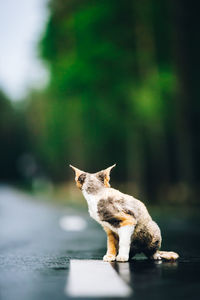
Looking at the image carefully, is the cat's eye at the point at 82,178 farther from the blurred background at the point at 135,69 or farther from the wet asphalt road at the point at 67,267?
the blurred background at the point at 135,69

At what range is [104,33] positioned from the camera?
28.7 m

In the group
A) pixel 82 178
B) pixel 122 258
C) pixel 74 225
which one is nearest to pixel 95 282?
pixel 122 258

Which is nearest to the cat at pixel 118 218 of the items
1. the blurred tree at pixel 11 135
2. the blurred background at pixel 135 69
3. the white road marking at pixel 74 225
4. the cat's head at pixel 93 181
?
the cat's head at pixel 93 181

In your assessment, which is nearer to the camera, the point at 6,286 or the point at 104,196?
the point at 6,286

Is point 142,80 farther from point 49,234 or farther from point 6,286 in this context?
point 6,286

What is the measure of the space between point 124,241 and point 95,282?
1132 millimetres

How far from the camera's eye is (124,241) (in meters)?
7.12

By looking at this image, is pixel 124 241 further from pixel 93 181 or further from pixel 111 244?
pixel 93 181

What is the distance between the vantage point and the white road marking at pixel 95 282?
561 centimetres

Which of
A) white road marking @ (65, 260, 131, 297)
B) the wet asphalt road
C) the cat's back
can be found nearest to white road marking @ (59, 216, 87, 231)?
the wet asphalt road

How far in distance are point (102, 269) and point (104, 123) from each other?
27022mm

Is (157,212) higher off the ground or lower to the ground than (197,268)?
higher

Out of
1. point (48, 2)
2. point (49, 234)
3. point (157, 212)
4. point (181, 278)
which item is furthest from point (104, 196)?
point (48, 2)

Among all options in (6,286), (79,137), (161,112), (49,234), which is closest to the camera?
(6,286)
